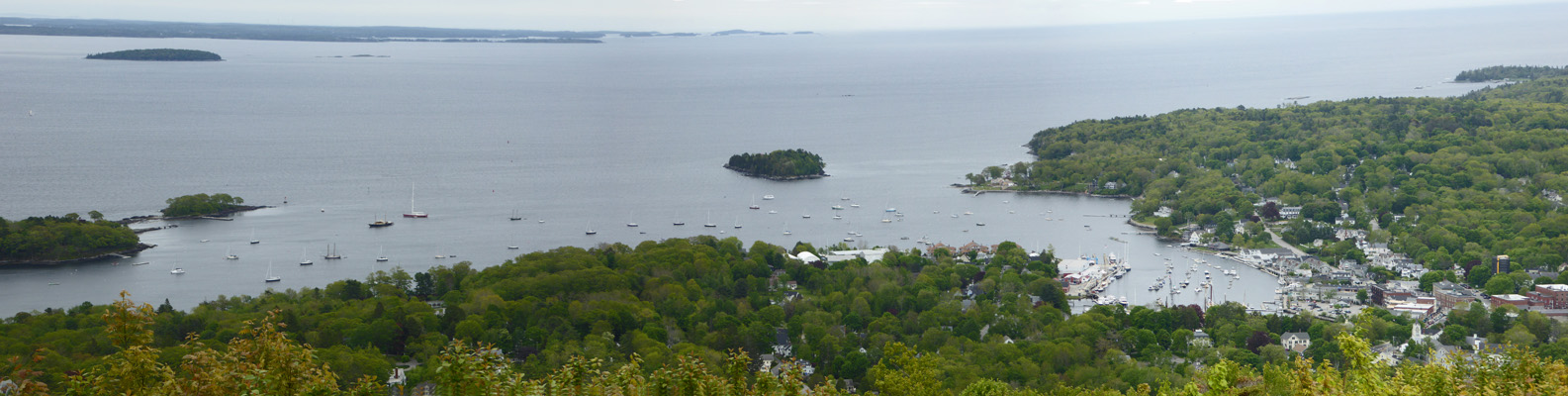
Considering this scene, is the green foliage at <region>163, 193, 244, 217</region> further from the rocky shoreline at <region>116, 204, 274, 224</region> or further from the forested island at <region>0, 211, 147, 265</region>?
the forested island at <region>0, 211, 147, 265</region>

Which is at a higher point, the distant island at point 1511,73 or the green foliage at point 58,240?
the distant island at point 1511,73

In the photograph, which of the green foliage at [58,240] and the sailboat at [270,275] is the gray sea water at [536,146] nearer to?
the sailboat at [270,275]

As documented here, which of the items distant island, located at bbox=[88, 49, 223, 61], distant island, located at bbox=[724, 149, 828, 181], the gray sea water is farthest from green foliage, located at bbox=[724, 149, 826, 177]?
distant island, located at bbox=[88, 49, 223, 61]

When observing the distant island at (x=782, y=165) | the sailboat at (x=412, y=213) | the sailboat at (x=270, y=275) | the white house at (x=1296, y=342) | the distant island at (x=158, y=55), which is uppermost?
the distant island at (x=158, y=55)

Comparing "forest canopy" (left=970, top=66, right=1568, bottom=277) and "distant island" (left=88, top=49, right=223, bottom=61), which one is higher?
"distant island" (left=88, top=49, right=223, bottom=61)

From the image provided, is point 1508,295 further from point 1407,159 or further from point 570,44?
point 570,44

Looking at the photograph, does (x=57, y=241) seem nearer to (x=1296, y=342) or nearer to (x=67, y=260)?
(x=67, y=260)

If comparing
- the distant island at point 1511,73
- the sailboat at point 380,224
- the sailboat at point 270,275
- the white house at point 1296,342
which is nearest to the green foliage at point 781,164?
the sailboat at point 380,224
